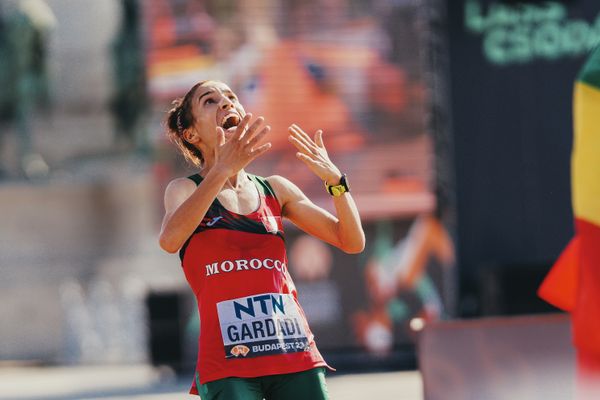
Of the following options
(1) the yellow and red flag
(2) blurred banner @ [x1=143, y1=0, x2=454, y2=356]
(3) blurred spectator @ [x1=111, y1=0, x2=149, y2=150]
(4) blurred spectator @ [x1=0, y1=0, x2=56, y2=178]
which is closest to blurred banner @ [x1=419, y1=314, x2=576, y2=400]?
(1) the yellow and red flag

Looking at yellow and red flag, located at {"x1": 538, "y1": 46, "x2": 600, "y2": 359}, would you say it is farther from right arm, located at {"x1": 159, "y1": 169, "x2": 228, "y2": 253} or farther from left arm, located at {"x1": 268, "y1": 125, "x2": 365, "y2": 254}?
right arm, located at {"x1": 159, "y1": 169, "x2": 228, "y2": 253}

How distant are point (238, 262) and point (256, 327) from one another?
0.20 meters

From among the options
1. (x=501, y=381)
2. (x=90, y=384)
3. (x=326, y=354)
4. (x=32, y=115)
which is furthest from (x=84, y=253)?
(x=501, y=381)

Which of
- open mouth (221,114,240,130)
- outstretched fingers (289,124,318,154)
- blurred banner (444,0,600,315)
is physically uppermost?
open mouth (221,114,240,130)

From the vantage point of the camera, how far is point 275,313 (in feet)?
12.2

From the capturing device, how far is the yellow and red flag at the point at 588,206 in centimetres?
434

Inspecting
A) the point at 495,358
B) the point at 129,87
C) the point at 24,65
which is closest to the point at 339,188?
the point at 495,358

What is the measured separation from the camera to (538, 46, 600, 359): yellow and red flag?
4340 mm

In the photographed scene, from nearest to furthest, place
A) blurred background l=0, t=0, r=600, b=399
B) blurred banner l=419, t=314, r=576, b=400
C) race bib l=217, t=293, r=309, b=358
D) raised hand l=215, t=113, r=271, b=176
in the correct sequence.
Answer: raised hand l=215, t=113, r=271, b=176
race bib l=217, t=293, r=309, b=358
blurred banner l=419, t=314, r=576, b=400
blurred background l=0, t=0, r=600, b=399

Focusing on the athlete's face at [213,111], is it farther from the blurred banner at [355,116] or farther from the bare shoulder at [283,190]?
the blurred banner at [355,116]

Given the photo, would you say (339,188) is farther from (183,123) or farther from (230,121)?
(183,123)

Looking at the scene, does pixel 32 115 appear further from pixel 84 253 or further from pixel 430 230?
pixel 430 230

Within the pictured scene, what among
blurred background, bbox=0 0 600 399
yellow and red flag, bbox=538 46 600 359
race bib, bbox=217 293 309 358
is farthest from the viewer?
blurred background, bbox=0 0 600 399

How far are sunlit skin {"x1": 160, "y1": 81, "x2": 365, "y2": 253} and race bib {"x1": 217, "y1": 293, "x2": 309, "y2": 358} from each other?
26cm
